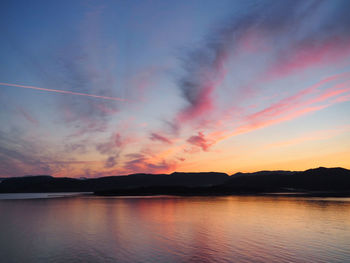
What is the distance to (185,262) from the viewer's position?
890 inches

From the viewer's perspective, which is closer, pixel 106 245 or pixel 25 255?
pixel 25 255

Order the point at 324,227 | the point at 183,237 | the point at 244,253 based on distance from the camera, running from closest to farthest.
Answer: the point at 244,253, the point at 183,237, the point at 324,227

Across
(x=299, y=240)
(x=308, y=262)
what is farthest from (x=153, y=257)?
(x=299, y=240)

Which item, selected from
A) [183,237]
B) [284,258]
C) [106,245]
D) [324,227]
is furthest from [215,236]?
[324,227]

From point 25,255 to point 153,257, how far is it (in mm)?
13381

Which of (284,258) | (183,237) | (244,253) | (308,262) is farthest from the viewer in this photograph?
(183,237)

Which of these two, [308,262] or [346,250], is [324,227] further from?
[308,262]

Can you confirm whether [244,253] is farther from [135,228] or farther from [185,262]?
[135,228]

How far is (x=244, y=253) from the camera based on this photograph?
25547 mm

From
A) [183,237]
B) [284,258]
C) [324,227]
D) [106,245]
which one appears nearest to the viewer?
[284,258]

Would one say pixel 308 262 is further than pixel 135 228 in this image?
No

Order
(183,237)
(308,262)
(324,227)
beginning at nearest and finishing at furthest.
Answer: (308,262)
(183,237)
(324,227)

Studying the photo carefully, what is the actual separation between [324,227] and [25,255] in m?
40.6

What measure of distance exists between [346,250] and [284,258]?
24.5 ft
